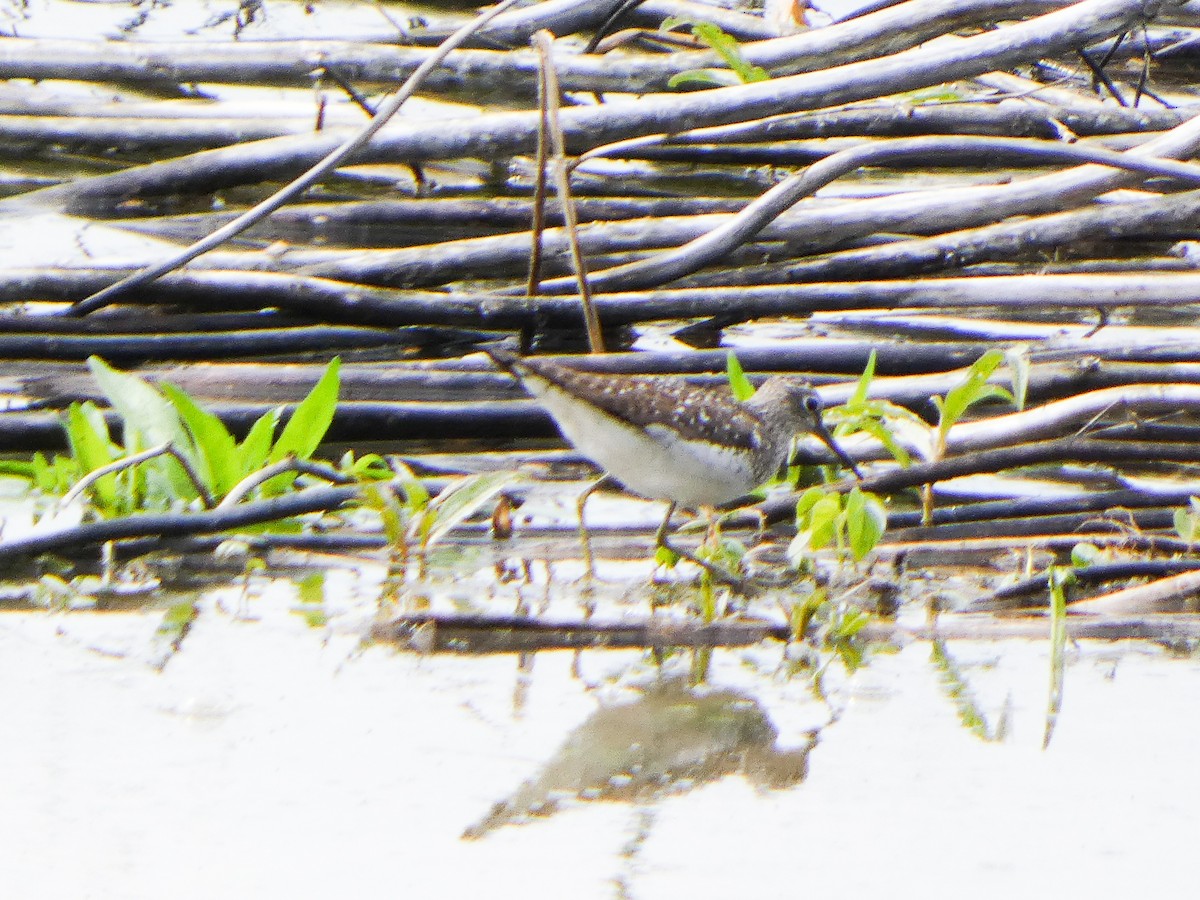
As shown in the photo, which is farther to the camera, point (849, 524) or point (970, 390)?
point (970, 390)

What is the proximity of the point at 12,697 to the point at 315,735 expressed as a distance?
55cm

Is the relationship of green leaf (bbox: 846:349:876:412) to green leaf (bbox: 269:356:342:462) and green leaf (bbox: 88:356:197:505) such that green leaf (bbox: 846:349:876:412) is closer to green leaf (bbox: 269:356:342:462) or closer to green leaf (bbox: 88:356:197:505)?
green leaf (bbox: 269:356:342:462)

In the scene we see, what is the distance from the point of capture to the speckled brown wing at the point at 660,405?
3.09 metres

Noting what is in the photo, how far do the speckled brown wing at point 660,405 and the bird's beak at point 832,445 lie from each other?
250 mm

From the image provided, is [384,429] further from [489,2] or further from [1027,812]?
[489,2]

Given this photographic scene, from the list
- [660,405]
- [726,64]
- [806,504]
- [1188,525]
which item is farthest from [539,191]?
[1188,525]

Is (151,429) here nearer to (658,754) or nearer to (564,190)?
(564,190)

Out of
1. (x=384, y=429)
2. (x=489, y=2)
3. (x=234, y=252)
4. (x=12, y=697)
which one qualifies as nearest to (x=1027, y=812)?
(x=12, y=697)

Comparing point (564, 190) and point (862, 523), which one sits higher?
point (564, 190)

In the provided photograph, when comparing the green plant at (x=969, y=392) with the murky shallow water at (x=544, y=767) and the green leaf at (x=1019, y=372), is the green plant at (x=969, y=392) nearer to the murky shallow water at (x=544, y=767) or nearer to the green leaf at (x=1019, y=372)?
the green leaf at (x=1019, y=372)

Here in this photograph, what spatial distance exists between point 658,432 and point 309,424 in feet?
2.85

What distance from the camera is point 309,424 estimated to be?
3.37 m

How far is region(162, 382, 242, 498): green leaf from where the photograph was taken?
3.23 metres

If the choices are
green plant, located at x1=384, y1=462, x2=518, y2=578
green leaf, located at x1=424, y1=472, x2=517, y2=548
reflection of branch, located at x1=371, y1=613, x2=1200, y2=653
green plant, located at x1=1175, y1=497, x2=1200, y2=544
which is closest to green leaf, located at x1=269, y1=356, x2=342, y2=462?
green plant, located at x1=384, y1=462, x2=518, y2=578
